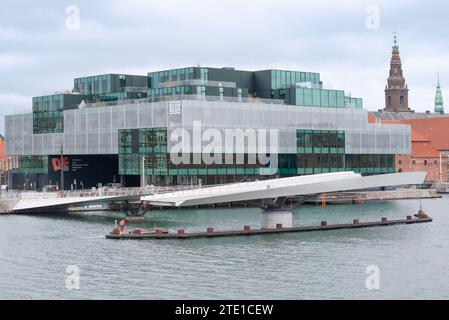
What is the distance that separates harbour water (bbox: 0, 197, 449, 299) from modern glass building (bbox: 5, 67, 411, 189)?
34540 millimetres

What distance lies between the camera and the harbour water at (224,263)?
57344mm

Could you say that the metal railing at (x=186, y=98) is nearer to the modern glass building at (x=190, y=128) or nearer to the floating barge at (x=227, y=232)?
the modern glass building at (x=190, y=128)

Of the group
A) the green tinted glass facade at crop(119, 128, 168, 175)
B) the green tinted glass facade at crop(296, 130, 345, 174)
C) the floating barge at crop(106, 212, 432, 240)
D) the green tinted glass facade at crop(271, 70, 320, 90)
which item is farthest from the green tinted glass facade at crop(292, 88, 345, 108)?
the floating barge at crop(106, 212, 432, 240)

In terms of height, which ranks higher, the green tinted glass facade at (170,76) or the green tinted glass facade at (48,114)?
the green tinted glass facade at (170,76)

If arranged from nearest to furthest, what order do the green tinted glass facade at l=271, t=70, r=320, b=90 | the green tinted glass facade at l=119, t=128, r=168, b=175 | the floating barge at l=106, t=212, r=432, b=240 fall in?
1. the floating barge at l=106, t=212, r=432, b=240
2. the green tinted glass facade at l=119, t=128, r=168, b=175
3. the green tinted glass facade at l=271, t=70, r=320, b=90

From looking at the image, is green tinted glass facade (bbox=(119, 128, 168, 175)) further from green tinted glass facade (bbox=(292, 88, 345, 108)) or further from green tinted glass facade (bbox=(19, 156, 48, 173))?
green tinted glass facade (bbox=(292, 88, 345, 108))

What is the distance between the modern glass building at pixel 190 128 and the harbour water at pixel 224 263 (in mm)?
34540

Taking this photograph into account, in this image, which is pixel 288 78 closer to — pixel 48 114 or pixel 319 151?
pixel 319 151

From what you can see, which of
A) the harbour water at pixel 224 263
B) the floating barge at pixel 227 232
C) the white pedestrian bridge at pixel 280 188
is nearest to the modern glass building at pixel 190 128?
the white pedestrian bridge at pixel 280 188

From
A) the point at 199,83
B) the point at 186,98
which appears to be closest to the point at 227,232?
the point at 186,98

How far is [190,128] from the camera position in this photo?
133250mm

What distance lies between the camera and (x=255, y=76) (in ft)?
509

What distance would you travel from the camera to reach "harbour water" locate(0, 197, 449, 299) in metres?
57.3

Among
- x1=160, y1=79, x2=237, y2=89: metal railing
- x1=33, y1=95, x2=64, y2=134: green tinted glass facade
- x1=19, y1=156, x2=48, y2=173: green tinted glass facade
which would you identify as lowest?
x1=19, y1=156, x2=48, y2=173: green tinted glass facade
